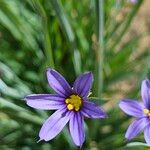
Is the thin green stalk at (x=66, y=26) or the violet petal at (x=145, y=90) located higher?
the thin green stalk at (x=66, y=26)

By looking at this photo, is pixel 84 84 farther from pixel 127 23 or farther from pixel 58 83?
pixel 127 23

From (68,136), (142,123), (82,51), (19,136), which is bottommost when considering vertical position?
(142,123)

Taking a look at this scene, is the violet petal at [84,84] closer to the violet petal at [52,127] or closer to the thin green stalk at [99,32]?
the violet petal at [52,127]

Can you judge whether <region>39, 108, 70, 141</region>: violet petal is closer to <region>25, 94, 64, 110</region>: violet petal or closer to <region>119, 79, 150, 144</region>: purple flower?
<region>25, 94, 64, 110</region>: violet petal

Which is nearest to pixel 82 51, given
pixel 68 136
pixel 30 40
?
pixel 30 40

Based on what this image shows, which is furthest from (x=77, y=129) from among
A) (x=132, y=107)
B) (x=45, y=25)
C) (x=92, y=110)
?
(x=45, y=25)

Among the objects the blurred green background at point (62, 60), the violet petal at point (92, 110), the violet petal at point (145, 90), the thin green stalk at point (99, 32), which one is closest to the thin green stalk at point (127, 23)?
the blurred green background at point (62, 60)

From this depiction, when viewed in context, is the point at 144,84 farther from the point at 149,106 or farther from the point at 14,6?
the point at 14,6
